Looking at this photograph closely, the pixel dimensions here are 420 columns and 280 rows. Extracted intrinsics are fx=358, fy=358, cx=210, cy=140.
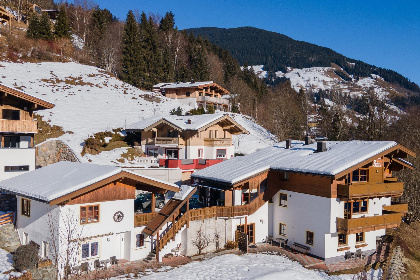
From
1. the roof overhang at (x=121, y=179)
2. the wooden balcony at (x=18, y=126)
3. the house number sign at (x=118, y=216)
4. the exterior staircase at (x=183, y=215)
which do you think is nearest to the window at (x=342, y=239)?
the exterior staircase at (x=183, y=215)

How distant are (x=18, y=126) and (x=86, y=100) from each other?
2901 cm

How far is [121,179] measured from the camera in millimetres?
20453

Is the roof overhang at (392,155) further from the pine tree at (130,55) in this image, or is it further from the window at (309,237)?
the pine tree at (130,55)

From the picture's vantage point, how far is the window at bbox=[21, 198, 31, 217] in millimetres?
20703

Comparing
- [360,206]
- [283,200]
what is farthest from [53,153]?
[360,206]

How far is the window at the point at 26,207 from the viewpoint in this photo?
2070 cm

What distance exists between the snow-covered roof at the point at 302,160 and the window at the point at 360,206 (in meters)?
3.40

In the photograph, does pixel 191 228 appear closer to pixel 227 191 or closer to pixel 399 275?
pixel 227 191

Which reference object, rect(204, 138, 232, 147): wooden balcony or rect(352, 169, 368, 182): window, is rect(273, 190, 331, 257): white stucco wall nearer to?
rect(352, 169, 368, 182): window

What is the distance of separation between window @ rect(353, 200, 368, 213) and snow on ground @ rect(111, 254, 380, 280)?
4233 mm

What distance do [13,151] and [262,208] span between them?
19.5m

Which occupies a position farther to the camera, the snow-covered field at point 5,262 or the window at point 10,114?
the window at point 10,114

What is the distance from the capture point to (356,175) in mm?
24609

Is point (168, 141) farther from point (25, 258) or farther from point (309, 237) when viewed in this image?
point (25, 258)
